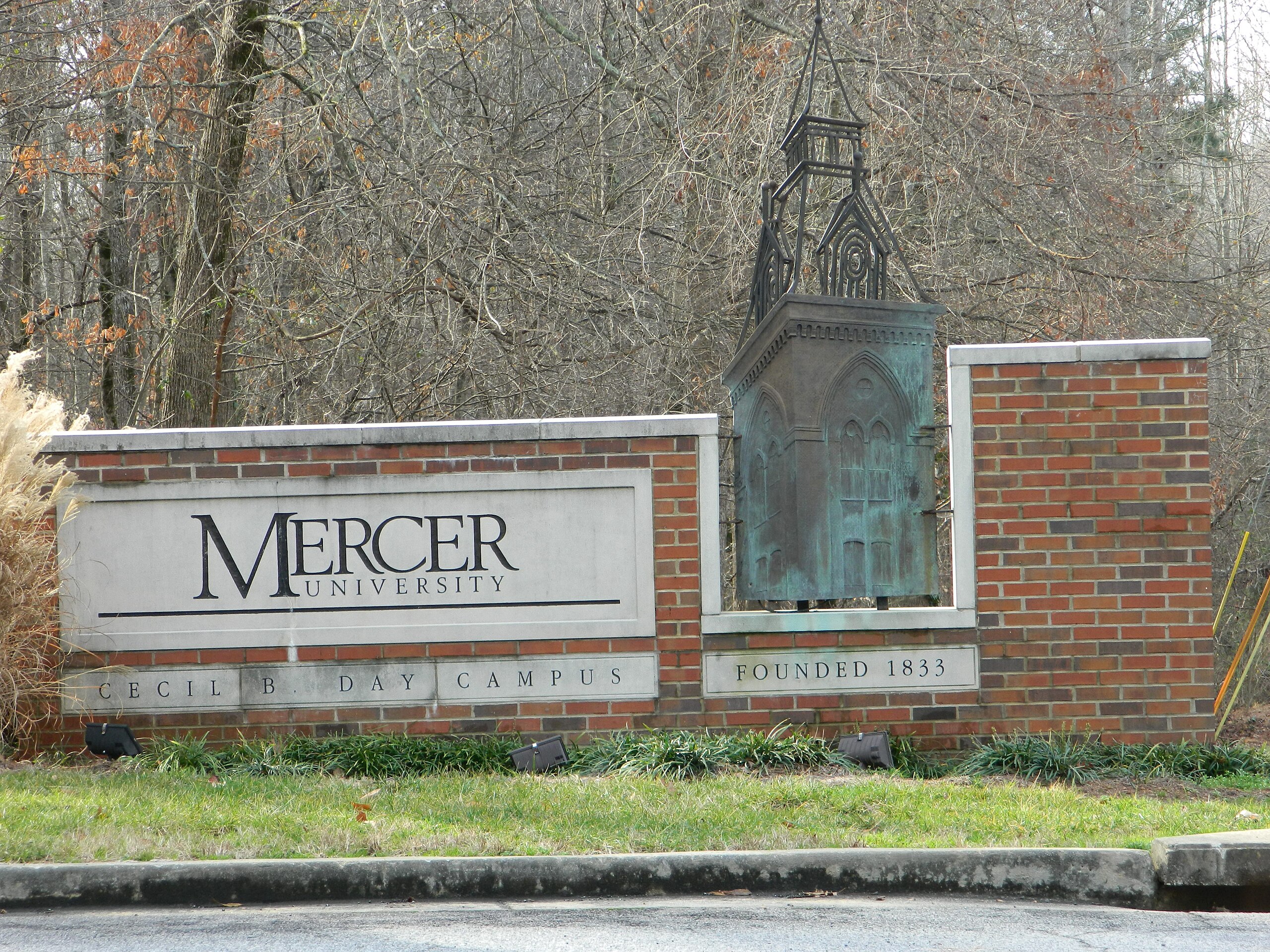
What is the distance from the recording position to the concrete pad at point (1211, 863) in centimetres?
481

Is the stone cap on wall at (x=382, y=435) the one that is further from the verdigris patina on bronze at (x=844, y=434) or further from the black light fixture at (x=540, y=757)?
the black light fixture at (x=540, y=757)

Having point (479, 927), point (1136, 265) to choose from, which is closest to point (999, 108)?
point (1136, 265)

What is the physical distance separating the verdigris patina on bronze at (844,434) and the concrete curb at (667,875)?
251cm

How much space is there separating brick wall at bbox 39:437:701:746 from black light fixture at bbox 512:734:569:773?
230mm

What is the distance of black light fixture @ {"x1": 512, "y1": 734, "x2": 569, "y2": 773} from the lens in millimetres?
6859

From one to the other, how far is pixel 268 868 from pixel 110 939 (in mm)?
650

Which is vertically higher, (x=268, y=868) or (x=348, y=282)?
(x=348, y=282)

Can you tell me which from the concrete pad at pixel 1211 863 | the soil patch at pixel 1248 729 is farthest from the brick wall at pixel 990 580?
the concrete pad at pixel 1211 863

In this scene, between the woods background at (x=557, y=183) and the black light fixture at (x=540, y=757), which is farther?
the woods background at (x=557, y=183)

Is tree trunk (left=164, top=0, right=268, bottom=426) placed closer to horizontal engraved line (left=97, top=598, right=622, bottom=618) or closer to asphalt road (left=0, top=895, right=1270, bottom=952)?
horizontal engraved line (left=97, top=598, right=622, bottom=618)

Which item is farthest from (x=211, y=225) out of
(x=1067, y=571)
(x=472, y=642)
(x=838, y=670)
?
(x=1067, y=571)

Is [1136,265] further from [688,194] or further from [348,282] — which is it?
[348,282]

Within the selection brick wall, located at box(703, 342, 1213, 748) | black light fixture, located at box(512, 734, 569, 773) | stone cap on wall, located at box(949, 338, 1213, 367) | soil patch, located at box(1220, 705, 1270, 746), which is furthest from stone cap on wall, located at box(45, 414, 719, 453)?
soil patch, located at box(1220, 705, 1270, 746)

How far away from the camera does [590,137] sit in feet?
39.4
